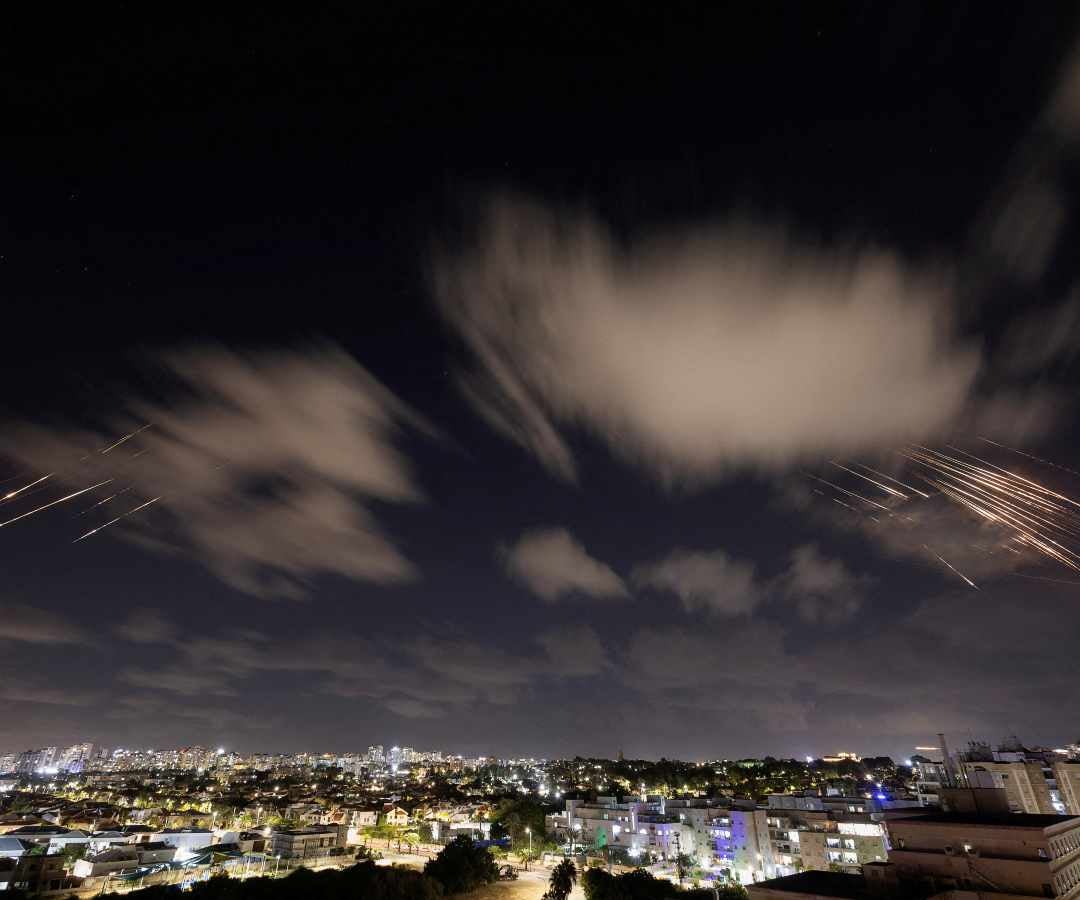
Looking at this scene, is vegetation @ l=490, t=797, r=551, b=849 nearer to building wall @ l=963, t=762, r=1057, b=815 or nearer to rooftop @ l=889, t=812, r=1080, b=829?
building wall @ l=963, t=762, r=1057, b=815

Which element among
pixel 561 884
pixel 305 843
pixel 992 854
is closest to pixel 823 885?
pixel 992 854

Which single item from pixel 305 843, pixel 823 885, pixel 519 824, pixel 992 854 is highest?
pixel 992 854

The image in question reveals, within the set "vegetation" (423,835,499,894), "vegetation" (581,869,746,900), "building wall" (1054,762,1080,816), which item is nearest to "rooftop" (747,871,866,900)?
"vegetation" (581,869,746,900)

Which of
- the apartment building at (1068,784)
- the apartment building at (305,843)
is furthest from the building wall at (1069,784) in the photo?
the apartment building at (305,843)

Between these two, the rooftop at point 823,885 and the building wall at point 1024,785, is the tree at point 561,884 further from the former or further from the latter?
the building wall at point 1024,785

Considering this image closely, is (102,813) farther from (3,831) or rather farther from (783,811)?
(783,811)

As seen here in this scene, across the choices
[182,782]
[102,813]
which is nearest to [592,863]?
[102,813]

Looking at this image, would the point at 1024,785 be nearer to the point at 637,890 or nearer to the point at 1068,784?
the point at 1068,784
